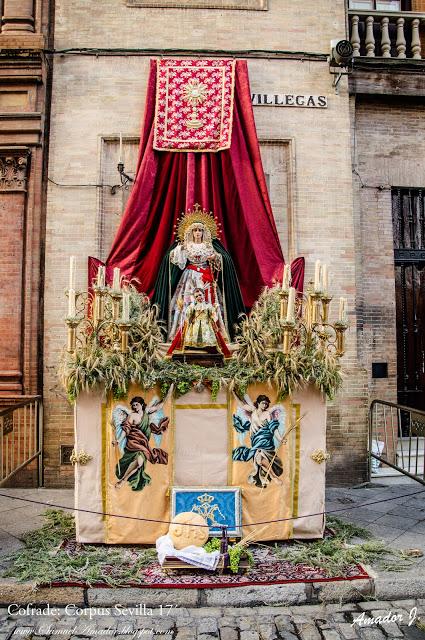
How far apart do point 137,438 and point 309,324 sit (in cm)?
227

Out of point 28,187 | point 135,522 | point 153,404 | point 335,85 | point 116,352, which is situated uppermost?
point 335,85

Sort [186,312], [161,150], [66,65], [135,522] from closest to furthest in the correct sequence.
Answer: [135,522] < [186,312] < [161,150] < [66,65]

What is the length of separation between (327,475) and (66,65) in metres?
7.85

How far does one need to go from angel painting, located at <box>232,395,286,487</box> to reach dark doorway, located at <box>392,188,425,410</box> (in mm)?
4456

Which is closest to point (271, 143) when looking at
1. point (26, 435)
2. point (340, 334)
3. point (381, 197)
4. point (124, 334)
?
point (381, 197)

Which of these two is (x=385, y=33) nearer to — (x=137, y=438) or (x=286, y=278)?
(x=286, y=278)

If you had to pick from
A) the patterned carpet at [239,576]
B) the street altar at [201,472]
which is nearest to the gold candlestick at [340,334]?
the street altar at [201,472]

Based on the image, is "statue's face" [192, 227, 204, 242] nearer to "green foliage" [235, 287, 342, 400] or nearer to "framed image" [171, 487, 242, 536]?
"green foliage" [235, 287, 342, 400]

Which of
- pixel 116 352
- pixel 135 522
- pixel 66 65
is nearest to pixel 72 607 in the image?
pixel 135 522

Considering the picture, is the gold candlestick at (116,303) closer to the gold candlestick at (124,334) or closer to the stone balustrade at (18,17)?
the gold candlestick at (124,334)

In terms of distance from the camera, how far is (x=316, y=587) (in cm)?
454

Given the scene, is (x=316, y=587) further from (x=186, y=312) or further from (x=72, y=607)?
(x=186, y=312)

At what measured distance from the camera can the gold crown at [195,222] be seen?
23.8 ft

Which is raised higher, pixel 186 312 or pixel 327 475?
pixel 186 312
